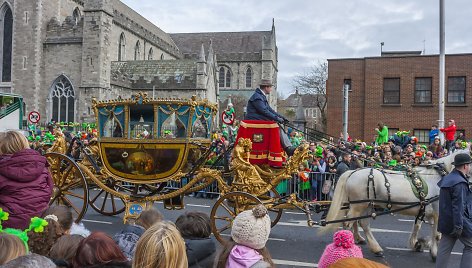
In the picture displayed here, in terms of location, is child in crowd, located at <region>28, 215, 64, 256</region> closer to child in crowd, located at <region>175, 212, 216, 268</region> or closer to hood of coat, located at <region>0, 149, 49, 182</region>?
→ child in crowd, located at <region>175, 212, 216, 268</region>

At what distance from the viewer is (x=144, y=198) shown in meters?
8.09

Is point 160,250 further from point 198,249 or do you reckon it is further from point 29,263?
point 198,249

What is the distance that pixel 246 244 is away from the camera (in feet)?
11.0

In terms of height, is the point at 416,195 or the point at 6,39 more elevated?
the point at 6,39

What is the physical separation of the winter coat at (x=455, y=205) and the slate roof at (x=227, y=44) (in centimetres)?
5963

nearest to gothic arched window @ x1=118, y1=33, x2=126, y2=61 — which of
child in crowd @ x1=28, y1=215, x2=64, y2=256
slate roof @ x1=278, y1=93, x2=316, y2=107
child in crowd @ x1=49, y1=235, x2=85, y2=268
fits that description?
child in crowd @ x1=28, y1=215, x2=64, y2=256

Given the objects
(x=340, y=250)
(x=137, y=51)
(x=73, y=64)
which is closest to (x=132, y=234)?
(x=340, y=250)

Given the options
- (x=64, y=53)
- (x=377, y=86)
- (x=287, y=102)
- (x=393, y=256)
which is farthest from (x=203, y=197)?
(x=287, y=102)

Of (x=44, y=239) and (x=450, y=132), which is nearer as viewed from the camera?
(x=44, y=239)

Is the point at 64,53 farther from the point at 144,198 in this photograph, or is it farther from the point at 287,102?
the point at 287,102

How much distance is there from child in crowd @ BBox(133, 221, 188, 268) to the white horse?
5151 mm

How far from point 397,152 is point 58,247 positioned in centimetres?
1079

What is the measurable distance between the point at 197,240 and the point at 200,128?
16.1 ft

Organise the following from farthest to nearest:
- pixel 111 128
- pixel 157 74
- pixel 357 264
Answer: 1. pixel 157 74
2. pixel 111 128
3. pixel 357 264
